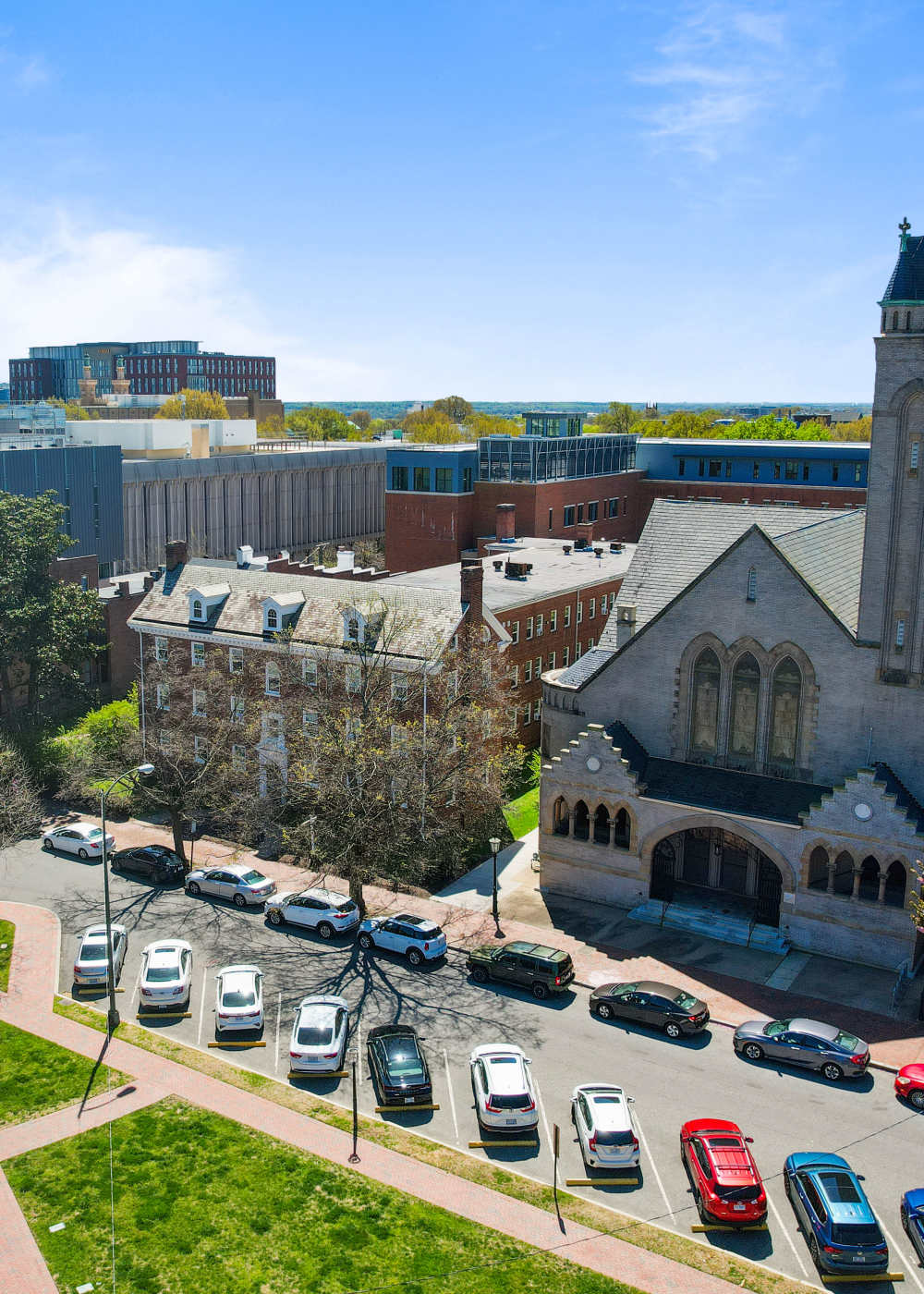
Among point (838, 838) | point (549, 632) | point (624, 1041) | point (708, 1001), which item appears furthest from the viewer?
point (549, 632)

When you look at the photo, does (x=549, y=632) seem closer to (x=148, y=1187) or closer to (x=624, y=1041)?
(x=624, y=1041)

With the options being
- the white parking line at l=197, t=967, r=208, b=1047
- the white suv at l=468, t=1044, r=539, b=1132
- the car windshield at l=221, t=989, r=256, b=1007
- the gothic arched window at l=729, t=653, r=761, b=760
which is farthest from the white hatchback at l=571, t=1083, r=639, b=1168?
the gothic arched window at l=729, t=653, r=761, b=760

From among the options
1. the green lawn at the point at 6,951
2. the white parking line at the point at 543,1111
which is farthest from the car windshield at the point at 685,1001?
the green lawn at the point at 6,951

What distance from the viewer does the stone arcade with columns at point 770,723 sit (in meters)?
40.2

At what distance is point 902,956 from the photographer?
39.4 m

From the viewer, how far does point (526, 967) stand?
37.9 metres

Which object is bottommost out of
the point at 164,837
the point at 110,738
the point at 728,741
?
the point at 164,837

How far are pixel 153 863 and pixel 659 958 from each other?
21.8 meters

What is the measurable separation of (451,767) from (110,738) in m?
20.0

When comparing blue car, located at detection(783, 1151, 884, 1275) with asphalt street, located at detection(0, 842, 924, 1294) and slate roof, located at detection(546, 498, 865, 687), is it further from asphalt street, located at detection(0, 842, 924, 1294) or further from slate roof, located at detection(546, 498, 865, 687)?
slate roof, located at detection(546, 498, 865, 687)

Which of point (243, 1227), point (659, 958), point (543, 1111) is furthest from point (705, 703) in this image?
point (243, 1227)

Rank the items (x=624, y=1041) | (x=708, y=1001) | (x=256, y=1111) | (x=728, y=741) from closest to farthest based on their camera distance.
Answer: (x=256, y=1111) < (x=624, y=1041) < (x=708, y=1001) < (x=728, y=741)

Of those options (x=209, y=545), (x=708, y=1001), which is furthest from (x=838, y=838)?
(x=209, y=545)

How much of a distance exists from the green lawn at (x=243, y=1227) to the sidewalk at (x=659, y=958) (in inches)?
533
